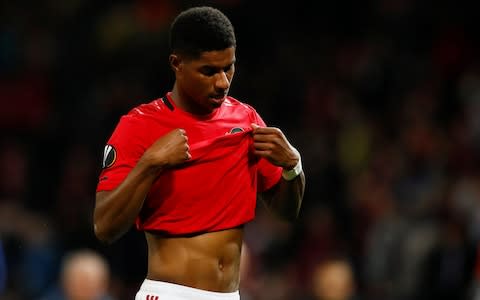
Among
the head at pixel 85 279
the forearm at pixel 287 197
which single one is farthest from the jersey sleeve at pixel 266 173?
the head at pixel 85 279

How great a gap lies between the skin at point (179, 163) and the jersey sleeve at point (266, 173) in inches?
3.2

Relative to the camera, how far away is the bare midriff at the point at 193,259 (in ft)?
13.4

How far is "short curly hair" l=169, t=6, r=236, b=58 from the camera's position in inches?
157

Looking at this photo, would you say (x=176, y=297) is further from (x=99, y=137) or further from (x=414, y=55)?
(x=414, y=55)

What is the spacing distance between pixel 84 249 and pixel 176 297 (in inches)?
201

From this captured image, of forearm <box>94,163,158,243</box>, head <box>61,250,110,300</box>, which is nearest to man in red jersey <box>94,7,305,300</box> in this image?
forearm <box>94,163,158,243</box>

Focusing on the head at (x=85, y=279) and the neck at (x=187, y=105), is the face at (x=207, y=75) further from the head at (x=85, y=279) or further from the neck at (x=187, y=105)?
the head at (x=85, y=279)

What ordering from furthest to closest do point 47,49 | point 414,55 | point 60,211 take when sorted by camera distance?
1. point 47,49
2. point 414,55
3. point 60,211

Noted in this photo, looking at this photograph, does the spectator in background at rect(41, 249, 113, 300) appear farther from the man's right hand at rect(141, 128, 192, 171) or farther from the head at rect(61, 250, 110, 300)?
the man's right hand at rect(141, 128, 192, 171)

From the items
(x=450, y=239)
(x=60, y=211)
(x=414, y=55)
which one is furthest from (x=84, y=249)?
(x=414, y=55)

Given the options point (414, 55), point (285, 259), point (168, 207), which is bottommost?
point (285, 259)

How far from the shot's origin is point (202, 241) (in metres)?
4.11

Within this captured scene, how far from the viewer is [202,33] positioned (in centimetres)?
399

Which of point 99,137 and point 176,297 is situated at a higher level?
point 176,297
